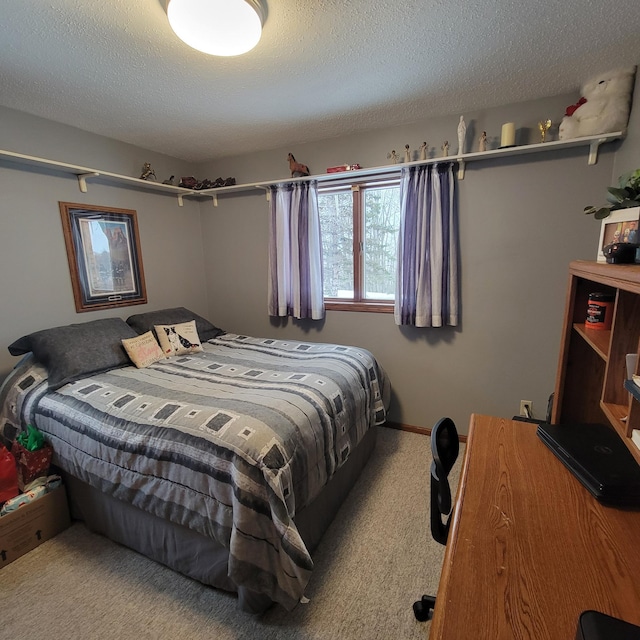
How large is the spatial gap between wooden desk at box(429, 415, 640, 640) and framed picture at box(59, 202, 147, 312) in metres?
2.92

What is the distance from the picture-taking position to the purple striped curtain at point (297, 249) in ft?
9.55

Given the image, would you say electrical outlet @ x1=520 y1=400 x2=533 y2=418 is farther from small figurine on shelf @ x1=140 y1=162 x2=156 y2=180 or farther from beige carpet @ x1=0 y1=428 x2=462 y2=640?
small figurine on shelf @ x1=140 y1=162 x2=156 y2=180

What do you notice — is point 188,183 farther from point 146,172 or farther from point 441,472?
point 441,472

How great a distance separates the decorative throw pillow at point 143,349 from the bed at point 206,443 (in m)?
0.05

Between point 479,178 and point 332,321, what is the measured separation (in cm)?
163

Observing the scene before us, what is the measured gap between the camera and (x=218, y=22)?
127 cm

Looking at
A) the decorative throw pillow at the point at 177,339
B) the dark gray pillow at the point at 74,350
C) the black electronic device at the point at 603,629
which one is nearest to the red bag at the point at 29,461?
the dark gray pillow at the point at 74,350

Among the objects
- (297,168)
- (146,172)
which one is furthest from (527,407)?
(146,172)

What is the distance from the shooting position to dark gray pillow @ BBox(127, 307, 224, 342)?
9.02 feet

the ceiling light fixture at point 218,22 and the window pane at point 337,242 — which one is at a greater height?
the ceiling light fixture at point 218,22

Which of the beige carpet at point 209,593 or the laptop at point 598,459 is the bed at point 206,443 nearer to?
the beige carpet at point 209,593

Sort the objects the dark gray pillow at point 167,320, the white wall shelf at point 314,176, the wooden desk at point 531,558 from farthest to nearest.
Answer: the dark gray pillow at point 167,320, the white wall shelf at point 314,176, the wooden desk at point 531,558

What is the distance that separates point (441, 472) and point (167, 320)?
2.52m

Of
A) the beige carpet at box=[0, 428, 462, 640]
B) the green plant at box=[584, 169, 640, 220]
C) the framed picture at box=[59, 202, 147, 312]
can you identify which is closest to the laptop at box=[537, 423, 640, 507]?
the green plant at box=[584, 169, 640, 220]
